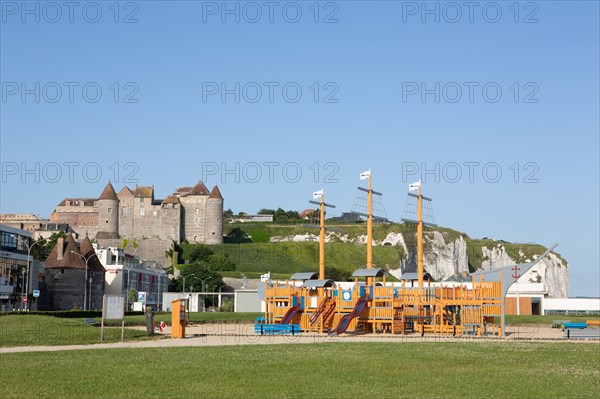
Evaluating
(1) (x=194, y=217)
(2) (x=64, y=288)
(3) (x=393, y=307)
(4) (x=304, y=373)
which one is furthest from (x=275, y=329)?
(1) (x=194, y=217)

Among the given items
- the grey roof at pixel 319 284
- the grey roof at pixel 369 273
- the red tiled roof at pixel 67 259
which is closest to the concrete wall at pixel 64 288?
the red tiled roof at pixel 67 259

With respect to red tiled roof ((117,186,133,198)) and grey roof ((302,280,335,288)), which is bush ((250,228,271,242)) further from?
grey roof ((302,280,335,288))

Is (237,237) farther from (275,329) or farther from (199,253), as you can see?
(275,329)

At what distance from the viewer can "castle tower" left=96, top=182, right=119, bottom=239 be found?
161 m

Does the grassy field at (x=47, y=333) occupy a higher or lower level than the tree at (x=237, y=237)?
lower

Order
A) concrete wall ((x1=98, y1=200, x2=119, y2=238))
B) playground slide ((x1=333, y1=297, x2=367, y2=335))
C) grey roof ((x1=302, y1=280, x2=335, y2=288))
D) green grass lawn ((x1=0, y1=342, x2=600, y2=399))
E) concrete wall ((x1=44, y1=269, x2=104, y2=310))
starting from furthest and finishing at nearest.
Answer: concrete wall ((x1=98, y1=200, x2=119, y2=238)), concrete wall ((x1=44, y1=269, x2=104, y2=310)), grey roof ((x1=302, y1=280, x2=335, y2=288)), playground slide ((x1=333, y1=297, x2=367, y2=335)), green grass lawn ((x1=0, y1=342, x2=600, y2=399))

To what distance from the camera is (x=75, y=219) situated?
174m

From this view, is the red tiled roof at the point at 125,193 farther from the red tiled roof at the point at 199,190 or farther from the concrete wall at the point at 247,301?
the concrete wall at the point at 247,301

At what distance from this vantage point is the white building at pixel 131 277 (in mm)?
111088

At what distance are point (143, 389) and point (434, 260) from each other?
16655 centimetres

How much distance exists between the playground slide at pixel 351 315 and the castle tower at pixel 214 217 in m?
122

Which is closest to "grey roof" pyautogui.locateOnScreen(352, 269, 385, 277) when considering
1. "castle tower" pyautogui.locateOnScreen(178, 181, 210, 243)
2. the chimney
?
the chimney

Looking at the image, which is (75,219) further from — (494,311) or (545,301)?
A: (494,311)

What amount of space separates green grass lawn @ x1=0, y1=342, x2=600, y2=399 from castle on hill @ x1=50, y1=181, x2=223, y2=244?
136 m
